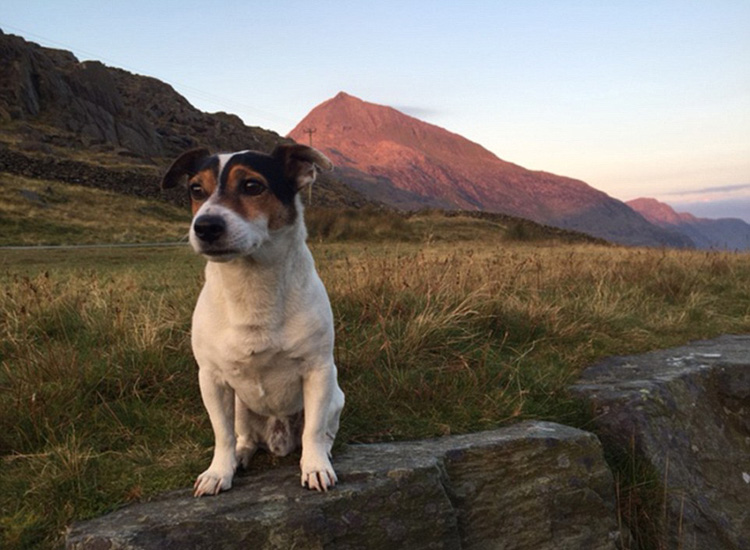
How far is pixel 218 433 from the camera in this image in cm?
308

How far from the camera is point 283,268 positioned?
300 centimetres

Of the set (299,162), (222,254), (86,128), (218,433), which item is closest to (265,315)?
(222,254)

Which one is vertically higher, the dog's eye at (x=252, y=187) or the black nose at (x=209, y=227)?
the dog's eye at (x=252, y=187)

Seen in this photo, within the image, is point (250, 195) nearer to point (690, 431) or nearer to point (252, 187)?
point (252, 187)

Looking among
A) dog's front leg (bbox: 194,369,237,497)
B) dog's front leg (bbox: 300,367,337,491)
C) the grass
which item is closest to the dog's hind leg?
dog's front leg (bbox: 194,369,237,497)

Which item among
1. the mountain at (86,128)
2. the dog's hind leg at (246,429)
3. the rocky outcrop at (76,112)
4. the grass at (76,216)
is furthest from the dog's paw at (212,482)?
the rocky outcrop at (76,112)

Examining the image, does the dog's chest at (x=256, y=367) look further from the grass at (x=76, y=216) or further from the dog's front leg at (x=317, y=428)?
the grass at (x=76, y=216)

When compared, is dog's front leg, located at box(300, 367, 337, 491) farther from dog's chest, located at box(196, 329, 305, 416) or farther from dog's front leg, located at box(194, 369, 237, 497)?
dog's front leg, located at box(194, 369, 237, 497)

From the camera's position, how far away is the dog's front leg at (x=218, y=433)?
3023 mm

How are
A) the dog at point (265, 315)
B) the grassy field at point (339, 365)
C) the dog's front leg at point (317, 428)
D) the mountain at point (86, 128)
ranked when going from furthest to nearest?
the mountain at point (86, 128)
the grassy field at point (339, 365)
the dog's front leg at point (317, 428)
the dog at point (265, 315)

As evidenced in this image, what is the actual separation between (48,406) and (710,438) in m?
5.18

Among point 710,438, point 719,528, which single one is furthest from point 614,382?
point 719,528

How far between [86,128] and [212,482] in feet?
223

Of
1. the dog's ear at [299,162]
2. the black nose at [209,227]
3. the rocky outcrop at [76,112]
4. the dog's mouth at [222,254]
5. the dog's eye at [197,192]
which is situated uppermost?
the rocky outcrop at [76,112]
